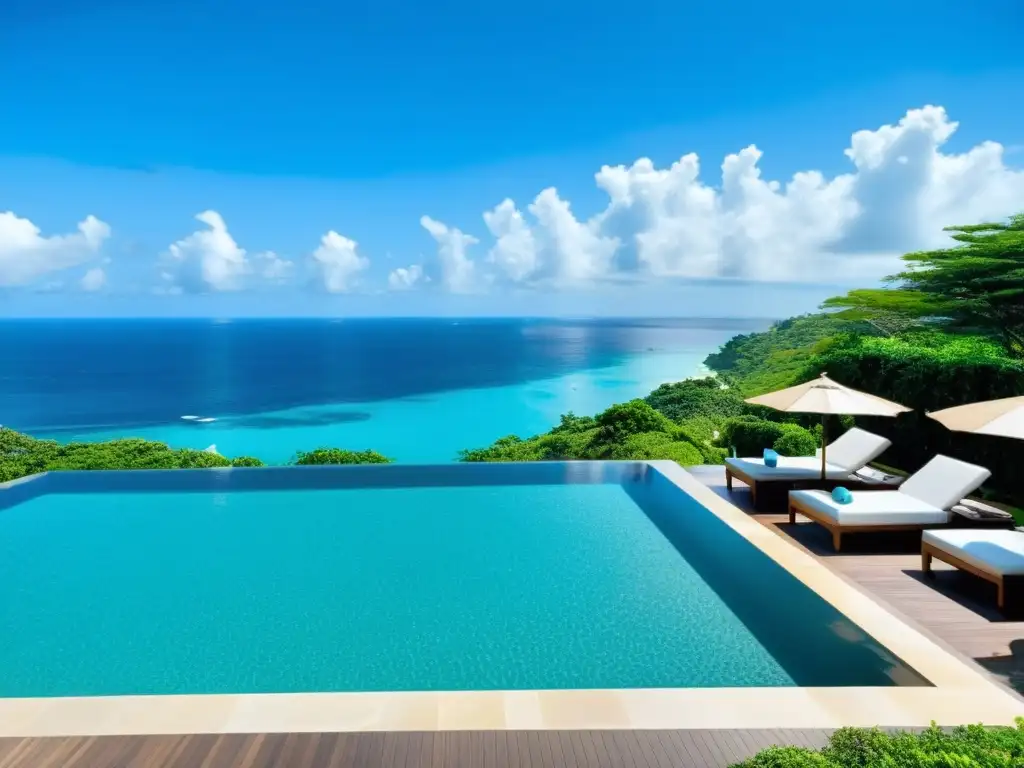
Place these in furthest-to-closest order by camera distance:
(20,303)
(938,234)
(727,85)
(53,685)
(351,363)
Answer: (351,363) < (20,303) < (727,85) < (938,234) < (53,685)

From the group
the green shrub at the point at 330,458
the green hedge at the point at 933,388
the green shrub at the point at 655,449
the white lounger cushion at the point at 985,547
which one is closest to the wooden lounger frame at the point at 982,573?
the white lounger cushion at the point at 985,547

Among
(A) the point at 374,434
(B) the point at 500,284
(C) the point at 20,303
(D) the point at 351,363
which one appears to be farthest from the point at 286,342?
(A) the point at 374,434

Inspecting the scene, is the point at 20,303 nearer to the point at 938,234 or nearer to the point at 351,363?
the point at 351,363

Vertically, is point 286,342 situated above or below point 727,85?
below

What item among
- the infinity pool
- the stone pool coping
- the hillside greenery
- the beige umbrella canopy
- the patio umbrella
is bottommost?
the hillside greenery

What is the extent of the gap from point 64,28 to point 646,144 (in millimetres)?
17659

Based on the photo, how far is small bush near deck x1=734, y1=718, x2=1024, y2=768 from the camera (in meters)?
2.19

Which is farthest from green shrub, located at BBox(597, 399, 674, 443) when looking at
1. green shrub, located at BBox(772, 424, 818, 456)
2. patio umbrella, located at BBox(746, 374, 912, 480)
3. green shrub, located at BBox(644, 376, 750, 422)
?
green shrub, located at BBox(644, 376, 750, 422)

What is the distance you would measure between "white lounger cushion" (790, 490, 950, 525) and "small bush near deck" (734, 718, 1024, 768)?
3.66 meters

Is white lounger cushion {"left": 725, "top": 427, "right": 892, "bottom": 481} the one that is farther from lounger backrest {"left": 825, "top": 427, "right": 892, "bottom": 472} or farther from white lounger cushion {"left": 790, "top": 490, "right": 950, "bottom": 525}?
white lounger cushion {"left": 790, "top": 490, "right": 950, "bottom": 525}

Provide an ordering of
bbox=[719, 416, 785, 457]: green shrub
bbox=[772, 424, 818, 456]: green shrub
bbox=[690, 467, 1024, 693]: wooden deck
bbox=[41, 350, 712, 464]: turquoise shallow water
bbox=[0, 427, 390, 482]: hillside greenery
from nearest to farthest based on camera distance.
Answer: bbox=[690, 467, 1024, 693]: wooden deck < bbox=[772, 424, 818, 456]: green shrub < bbox=[719, 416, 785, 457]: green shrub < bbox=[0, 427, 390, 482]: hillside greenery < bbox=[41, 350, 712, 464]: turquoise shallow water

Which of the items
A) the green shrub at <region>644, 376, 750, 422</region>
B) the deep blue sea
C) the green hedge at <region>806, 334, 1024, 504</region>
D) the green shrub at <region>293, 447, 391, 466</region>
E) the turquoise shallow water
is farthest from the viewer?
the deep blue sea

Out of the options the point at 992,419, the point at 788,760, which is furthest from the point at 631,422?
the point at 788,760

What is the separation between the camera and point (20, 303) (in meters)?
50.2
